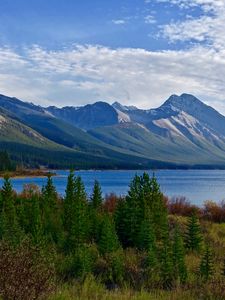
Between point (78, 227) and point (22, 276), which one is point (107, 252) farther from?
point (22, 276)

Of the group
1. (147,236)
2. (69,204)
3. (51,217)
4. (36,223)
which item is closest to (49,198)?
(69,204)

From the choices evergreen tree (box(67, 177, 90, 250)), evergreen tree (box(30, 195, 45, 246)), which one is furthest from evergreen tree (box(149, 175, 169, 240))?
evergreen tree (box(30, 195, 45, 246))

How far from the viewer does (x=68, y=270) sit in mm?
18297

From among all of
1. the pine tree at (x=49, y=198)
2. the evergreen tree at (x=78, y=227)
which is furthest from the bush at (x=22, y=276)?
the pine tree at (x=49, y=198)

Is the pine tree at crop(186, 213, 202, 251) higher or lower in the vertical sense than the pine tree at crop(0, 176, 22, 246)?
lower

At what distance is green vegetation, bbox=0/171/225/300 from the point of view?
8008 millimetres

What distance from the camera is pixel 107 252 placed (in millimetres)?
21234

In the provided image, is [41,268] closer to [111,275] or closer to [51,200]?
[111,275]

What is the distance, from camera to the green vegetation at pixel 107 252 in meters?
8.01

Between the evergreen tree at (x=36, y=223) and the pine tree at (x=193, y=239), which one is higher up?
the evergreen tree at (x=36, y=223)

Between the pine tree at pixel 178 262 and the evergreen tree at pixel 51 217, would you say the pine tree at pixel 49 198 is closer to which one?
the evergreen tree at pixel 51 217

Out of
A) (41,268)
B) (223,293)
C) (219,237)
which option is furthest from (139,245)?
(41,268)

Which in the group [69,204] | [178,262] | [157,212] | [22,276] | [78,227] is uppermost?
[22,276]

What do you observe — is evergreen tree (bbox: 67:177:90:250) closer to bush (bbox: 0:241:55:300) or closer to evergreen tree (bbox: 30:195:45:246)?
evergreen tree (bbox: 30:195:45:246)
